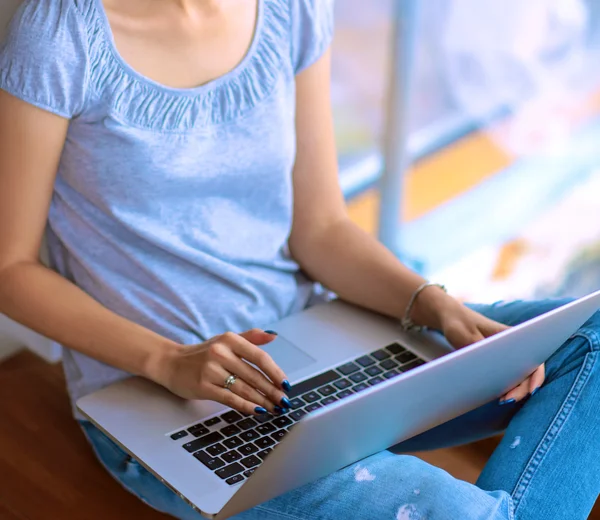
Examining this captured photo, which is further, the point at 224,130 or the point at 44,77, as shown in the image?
the point at 224,130

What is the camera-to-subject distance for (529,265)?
261 cm

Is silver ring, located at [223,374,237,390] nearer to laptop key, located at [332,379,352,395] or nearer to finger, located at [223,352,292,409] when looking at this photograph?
finger, located at [223,352,292,409]

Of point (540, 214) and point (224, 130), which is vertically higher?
point (224, 130)

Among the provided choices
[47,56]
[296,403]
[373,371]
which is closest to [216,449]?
[296,403]

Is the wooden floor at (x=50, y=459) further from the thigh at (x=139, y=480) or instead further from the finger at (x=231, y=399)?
the finger at (x=231, y=399)

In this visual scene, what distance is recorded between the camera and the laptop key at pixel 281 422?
0.98 meters

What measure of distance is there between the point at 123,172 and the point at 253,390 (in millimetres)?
311

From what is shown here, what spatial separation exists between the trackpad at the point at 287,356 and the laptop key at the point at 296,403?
1.8 inches

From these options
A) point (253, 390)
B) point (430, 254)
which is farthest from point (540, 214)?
point (253, 390)

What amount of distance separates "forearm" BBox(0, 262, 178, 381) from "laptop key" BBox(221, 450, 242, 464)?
16 cm

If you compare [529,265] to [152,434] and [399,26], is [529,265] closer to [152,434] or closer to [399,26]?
[399,26]

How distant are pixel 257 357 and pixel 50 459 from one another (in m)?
0.61

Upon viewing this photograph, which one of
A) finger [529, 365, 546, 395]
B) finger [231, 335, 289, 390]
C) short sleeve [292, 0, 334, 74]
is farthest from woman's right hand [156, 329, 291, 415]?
short sleeve [292, 0, 334, 74]

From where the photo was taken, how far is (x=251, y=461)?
93cm
